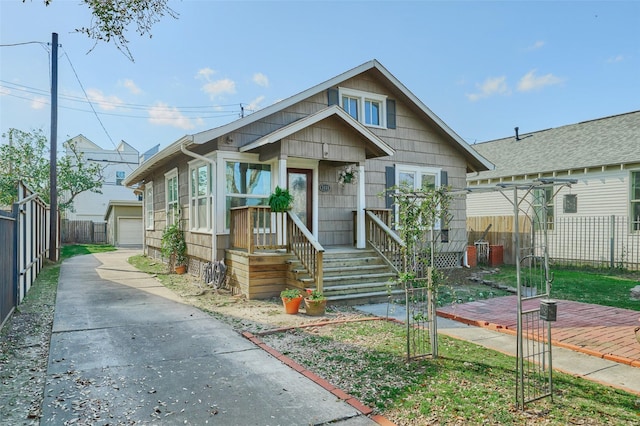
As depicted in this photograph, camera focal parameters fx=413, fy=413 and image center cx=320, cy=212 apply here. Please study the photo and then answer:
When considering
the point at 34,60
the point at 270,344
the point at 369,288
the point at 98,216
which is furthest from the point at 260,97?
the point at 270,344

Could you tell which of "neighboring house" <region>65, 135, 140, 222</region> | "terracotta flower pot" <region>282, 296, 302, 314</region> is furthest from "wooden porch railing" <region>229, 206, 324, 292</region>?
"neighboring house" <region>65, 135, 140, 222</region>

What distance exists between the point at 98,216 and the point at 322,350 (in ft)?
106

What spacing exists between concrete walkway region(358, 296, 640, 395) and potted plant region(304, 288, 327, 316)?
2.91 feet

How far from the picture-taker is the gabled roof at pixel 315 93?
862cm

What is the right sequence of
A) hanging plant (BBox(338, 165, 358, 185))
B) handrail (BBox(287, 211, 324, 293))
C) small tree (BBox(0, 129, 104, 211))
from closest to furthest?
handrail (BBox(287, 211, 324, 293)) < hanging plant (BBox(338, 165, 358, 185)) < small tree (BBox(0, 129, 104, 211))

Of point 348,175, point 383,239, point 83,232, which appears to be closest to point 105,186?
point 83,232

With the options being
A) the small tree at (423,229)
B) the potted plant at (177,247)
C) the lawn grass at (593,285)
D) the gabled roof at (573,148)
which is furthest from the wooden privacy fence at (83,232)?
the small tree at (423,229)

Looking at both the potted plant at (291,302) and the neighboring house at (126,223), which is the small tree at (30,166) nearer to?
the neighboring house at (126,223)

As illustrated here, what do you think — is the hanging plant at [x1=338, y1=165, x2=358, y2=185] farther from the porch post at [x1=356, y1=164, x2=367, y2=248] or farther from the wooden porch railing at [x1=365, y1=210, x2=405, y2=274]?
the wooden porch railing at [x1=365, y1=210, x2=405, y2=274]

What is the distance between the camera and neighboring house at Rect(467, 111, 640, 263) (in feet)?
42.9

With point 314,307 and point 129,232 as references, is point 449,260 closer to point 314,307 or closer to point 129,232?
point 314,307

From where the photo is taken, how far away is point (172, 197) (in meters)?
13.0

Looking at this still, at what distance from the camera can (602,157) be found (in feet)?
45.7

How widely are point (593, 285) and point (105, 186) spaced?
3264cm
